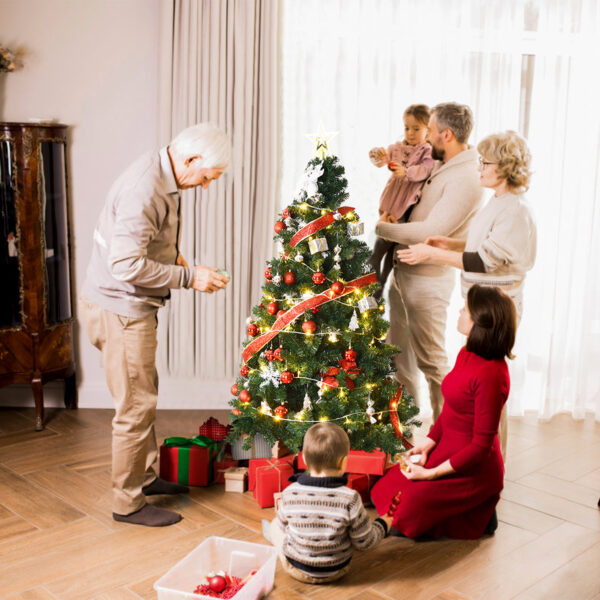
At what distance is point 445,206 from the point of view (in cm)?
323

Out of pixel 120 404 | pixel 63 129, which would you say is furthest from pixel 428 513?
pixel 63 129

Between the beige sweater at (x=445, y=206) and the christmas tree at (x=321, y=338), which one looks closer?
the christmas tree at (x=321, y=338)

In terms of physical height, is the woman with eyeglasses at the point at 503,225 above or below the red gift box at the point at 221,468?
above

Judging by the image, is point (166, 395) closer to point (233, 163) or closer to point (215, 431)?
point (215, 431)

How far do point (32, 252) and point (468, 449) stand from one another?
7.88ft

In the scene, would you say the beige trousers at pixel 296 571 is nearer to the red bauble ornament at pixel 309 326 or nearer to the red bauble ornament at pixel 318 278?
the red bauble ornament at pixel 309 326

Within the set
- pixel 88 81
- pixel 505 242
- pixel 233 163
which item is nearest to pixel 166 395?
pixel 233 163

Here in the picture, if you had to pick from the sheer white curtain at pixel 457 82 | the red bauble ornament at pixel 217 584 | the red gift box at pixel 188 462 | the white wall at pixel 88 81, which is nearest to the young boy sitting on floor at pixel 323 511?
the red bauble ornament at pixel 217 584

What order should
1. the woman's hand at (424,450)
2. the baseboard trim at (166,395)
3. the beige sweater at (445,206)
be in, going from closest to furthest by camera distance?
the woman's hand at (424,450) → the beige sweater at (445,206) → the baseboard trim at (166,395)

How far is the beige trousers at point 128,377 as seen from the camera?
A: 8.46 ft

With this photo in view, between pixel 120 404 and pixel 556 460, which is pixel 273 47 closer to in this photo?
pixel 120 404

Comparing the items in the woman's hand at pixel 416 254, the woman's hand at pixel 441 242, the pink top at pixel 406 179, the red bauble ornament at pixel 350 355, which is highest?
the pink top at pixel 406 179

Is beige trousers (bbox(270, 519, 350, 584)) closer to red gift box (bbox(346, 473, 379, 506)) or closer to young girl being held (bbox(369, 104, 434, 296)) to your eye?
red gift box (bbox(346, 473, 379, 506))

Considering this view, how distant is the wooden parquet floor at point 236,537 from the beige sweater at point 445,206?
117cm
